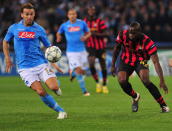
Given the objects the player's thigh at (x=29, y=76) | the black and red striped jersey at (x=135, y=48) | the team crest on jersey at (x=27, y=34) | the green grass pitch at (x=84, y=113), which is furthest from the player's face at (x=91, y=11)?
the player's thigh at (x=29, y=76)

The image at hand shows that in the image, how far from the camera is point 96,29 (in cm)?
1842

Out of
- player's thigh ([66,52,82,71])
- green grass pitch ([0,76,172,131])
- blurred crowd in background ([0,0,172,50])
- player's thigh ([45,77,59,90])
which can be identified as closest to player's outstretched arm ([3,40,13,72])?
player's thigh ([45,77,59,90])

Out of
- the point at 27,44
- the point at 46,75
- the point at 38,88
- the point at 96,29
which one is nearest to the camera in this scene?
the point at 38,88

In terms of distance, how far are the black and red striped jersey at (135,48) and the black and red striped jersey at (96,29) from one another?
21.3 feet

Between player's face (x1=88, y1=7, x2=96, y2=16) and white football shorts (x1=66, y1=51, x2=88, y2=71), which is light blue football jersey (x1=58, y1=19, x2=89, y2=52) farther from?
player's face (x1=88, y1=7, x2=96, y2=16)

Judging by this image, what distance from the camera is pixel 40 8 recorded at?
1089 inches

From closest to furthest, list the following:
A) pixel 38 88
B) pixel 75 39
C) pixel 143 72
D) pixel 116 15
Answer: pixel 38 88 → pixel 143 72 → pixel 75 39 → pixel 116 15

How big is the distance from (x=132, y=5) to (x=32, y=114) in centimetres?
1598

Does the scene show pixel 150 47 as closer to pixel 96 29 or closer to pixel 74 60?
pixel 74 60

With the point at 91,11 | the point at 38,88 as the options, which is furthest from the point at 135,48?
the point at 91,11

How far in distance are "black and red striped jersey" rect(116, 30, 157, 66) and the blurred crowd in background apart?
1357 cm

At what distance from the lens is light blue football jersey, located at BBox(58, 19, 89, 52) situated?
17203 millimetres

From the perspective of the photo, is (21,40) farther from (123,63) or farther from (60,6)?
(60,6)

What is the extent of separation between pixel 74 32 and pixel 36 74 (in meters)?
6.57
